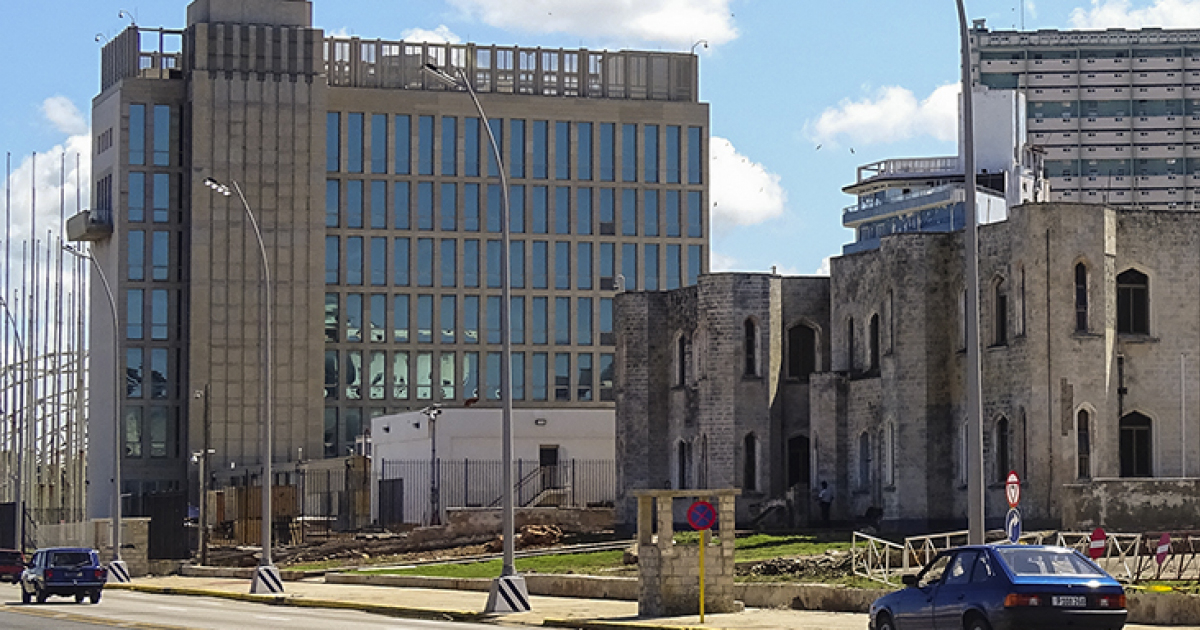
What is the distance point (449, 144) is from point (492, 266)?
7.12 metres

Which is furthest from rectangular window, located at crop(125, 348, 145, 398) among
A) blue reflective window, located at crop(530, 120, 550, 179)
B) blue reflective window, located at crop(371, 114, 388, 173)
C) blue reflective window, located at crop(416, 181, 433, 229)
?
blue reflective window, located at crop(530, 120, 550, 179)

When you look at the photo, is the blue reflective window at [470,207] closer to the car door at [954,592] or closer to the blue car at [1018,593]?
the blue car at [1018,593]

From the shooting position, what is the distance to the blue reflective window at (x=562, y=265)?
356 ft

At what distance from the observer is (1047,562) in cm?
2164

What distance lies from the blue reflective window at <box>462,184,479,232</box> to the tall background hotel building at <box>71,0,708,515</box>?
12 centimetres

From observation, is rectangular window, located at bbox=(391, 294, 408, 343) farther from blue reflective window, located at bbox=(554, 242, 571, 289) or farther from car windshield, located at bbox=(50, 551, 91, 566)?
car windshield, located at bbox=(50, 551, 91, 566)

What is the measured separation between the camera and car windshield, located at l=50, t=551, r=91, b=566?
43906mm

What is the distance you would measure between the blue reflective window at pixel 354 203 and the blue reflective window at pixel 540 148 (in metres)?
9.75

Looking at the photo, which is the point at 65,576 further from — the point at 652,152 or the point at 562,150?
the point at 652,152

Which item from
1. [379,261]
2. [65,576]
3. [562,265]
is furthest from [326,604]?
[562,265]

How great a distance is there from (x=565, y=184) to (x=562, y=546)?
54.4 meters

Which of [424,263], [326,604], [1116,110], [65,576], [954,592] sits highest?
[1116,110]

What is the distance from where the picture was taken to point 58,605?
138 feet

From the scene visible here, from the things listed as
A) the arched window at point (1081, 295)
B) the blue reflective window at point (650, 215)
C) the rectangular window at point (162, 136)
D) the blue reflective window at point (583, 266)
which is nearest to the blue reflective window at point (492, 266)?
the blue reflective window at point (583, 266)
